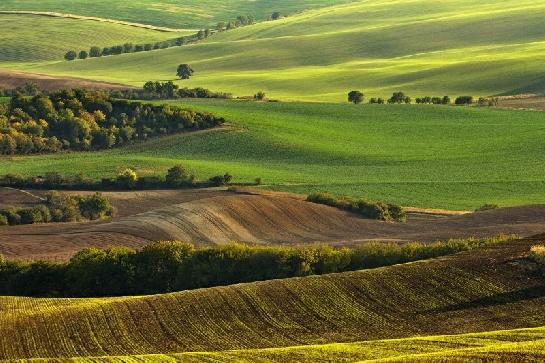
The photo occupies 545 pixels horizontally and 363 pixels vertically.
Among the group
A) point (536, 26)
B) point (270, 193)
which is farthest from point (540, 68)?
point (270, 193)

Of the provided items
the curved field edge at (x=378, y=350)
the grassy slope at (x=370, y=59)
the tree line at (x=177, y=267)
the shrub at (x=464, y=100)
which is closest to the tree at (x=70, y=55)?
the grassy slope at (x=370, y=59)

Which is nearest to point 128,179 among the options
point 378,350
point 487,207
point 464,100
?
point 487,207

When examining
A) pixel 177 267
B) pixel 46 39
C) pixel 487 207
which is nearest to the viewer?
pixel 177 267

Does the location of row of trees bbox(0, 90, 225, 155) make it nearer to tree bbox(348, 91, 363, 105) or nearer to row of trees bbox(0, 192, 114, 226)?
tree bbox(348, 91, 363, 105)

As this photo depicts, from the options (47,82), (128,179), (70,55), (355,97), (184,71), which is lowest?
(128,179)

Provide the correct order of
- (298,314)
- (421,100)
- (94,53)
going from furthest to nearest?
1. (94,53)
2. (421,100)
3. (298,314)

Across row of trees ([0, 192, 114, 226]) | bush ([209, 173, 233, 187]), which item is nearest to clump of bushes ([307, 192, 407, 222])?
bush ([209, 173, 233, 187])

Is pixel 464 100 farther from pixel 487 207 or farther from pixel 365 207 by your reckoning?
pixel 365 207
